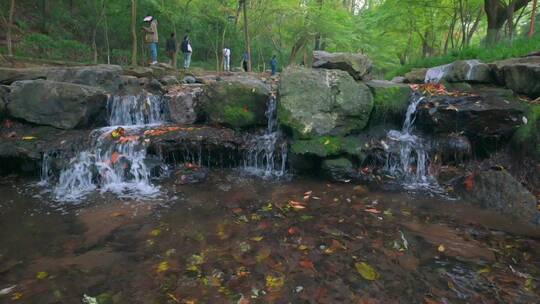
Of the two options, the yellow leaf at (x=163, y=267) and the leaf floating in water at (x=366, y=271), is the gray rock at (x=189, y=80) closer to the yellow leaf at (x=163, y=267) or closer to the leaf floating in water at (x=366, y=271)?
the yellow leaf at (x=163, y=267)

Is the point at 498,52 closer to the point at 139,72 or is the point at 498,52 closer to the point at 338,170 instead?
the point at 338,170

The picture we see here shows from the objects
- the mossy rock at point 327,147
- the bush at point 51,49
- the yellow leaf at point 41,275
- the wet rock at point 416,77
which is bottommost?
the yellow leaf at point 41,275

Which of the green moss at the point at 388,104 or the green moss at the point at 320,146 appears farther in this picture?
the green moss at the point at 388,104

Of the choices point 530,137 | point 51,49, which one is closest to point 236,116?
point 530,137

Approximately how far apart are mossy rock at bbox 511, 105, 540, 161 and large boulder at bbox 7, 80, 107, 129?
9.09 m

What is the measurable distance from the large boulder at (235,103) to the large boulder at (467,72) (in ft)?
15.6

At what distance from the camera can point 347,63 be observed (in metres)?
9.72

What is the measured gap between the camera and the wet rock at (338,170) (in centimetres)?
652

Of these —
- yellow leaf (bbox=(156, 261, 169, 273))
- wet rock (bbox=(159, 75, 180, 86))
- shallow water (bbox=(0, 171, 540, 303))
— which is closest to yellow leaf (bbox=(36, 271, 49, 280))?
shallow water (bbox=(0, 171, 540, 303))

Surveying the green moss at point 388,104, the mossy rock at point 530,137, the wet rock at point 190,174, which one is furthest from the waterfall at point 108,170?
the mossy rock at point 530,137

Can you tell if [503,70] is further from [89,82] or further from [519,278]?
[89,82]

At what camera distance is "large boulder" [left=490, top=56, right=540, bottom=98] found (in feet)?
22.8

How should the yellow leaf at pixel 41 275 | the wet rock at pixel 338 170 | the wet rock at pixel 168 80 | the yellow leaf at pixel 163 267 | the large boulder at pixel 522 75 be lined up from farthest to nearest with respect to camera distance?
the wet rock at pixel 168 80, the large boulder at pixel 522 75, the wet rock at pixel 338 170, the yellow leaf at pixel 163 267, the yellow leaf at pixel 41 275

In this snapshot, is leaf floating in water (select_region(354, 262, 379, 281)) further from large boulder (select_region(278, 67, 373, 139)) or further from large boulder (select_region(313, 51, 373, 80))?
large boulder (select_region(313, 51, 373, 80))
